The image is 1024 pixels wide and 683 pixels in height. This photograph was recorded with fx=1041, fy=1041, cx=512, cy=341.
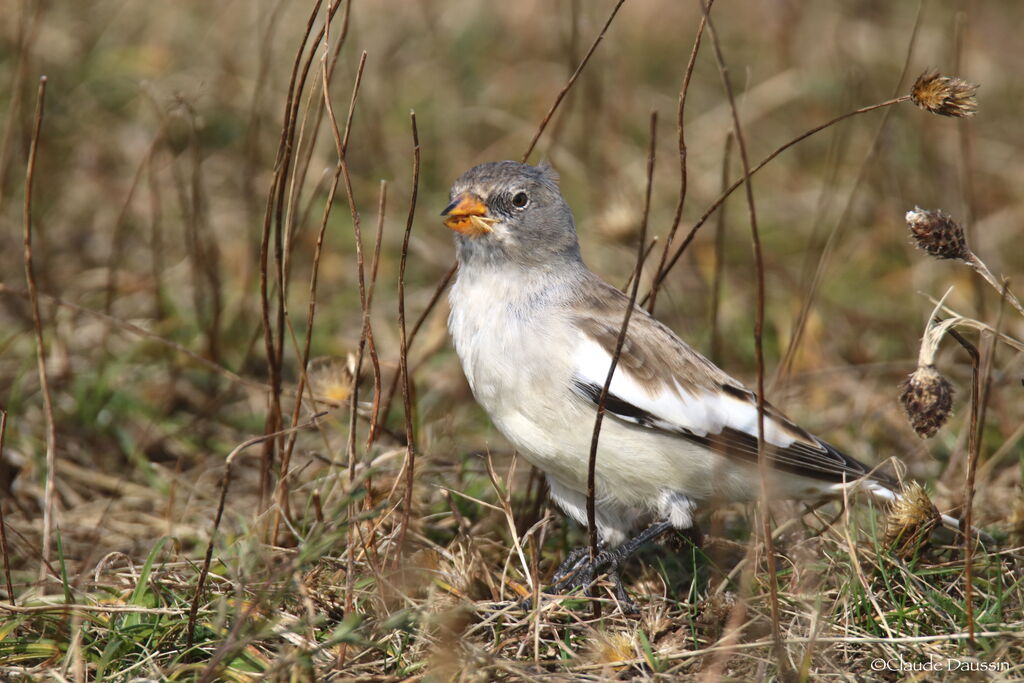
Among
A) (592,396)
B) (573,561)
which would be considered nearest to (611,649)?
(573,561)

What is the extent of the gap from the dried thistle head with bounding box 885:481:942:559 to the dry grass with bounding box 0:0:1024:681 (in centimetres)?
2

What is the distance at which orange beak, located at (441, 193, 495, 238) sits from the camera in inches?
134

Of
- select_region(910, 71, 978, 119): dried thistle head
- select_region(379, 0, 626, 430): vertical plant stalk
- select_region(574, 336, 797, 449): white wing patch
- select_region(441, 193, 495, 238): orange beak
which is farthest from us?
select_region(441, 193, 495, 238): orange beak

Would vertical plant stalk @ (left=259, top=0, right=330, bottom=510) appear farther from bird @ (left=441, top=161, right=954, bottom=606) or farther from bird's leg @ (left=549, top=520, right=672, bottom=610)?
bird's leg @ (left=549, top=520, right=672, bottom=610)

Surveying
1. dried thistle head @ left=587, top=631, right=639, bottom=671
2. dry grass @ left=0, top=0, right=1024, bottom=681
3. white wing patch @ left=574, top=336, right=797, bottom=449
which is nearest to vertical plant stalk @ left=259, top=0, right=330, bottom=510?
dry grass @ left=0, top=0, right=1024, bottom=681

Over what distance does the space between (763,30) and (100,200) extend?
483 centimetres

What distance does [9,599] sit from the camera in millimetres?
3004

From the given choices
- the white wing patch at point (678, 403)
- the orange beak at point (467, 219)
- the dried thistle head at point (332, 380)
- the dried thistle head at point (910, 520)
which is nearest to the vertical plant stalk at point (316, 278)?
the dried thistle head at point (332, 380)

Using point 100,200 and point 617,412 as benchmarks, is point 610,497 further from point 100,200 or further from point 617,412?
point 100,200

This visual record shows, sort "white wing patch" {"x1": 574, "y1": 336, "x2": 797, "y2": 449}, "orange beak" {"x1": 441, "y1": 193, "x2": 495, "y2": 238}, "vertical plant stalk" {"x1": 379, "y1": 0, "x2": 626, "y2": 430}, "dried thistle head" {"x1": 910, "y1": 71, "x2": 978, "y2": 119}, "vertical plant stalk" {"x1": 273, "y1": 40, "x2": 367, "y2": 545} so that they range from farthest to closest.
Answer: "orange beak" {"x1": 441, "y1": 193, "x2": 495, "y2": 238} → "white wing patch" {"x1": 574, "y1": 336, "x2": 797, "y2": 449} → "vertical plant stalk" {"x1": 273, "y1": 40, "x2": 367, "y2": 545} → "vertical plant stalk" {"x1": 379, "y1": 0, "x2": 626, "y2": 430} → "dried thistle head" {"x1": 910, "y1": 71, "x2": 978, "y2": 119}

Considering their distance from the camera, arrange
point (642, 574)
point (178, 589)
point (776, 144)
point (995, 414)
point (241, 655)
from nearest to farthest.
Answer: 1. point (241, 655)
2. point (178, 589)
3. point (642, 574)
4. point (995, 414)
5. point (776, 144)

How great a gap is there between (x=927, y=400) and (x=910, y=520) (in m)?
0.64

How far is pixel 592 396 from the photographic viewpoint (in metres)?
3.12

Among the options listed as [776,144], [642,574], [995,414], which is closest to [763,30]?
[776,144]
